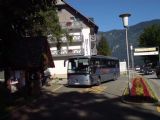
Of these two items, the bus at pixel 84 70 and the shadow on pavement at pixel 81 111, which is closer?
the shadow on pavement at pixel 81 111

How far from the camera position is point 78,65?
36.0 meters

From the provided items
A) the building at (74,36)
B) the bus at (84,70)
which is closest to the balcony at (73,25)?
the building at (74,36)

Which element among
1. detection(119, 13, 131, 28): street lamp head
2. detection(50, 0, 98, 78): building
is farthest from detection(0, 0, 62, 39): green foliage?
detection(50, 0, 98, 78): building

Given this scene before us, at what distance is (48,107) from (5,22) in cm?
464

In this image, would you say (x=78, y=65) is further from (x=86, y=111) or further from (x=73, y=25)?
(x=73, y=25)

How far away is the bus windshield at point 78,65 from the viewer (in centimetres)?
3556

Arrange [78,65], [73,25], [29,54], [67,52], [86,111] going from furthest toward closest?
[73,25] → [67,52] → [78,65] → [29,54] → [86,111]

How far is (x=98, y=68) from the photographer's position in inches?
1496

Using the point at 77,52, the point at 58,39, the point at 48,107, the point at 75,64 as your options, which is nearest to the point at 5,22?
the point at 48,107

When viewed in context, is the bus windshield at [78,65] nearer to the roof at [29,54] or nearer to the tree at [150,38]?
the roof at [29,54]

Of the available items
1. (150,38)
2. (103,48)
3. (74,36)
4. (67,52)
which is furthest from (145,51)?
(103,48)

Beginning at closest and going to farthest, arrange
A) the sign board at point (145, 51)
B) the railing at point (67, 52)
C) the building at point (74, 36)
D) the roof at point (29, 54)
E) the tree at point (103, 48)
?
the roof at point (29, 54) → the railing at point (67, 52) → the building at point (74, 36) → the sign board at point (145, 51) → the tree at point (103, 48)

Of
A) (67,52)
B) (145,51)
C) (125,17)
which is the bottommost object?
(125,17)

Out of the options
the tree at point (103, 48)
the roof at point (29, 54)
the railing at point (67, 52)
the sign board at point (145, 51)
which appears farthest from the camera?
the tree at point (103, 48)
